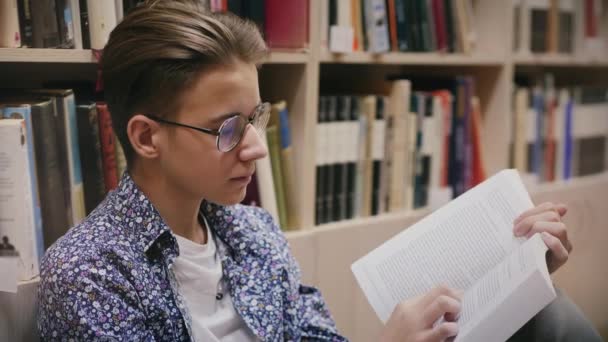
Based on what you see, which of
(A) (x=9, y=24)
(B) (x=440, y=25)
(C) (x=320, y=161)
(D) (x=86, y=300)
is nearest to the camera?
(D) (x=86, y=300)

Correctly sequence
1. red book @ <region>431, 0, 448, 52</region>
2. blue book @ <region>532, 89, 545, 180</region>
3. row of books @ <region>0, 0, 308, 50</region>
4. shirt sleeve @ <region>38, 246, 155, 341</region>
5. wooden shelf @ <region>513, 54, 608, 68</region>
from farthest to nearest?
1. blue book @ <region>532, 89, 545, 180</region>
2. wooden shelf @ <region>513, 54, 608, 68</region>
3. red book @ <region>431, 0, 448, 52</region>
4. row of books @ <region>0, 0, 308, 50</region>
5. shirt sleeve @ <region>38, 246, 155, 341</region>

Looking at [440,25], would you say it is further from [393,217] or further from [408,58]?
[393,217]

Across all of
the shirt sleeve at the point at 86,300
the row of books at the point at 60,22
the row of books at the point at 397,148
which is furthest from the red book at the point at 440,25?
the shirt sleeve at the point at 86,300

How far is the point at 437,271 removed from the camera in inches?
41.4

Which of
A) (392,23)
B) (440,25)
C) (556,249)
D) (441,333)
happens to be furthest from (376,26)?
(441,333)

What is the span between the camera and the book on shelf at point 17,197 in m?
0.99

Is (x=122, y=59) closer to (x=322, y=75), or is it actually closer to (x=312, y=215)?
(x=312, y=215)

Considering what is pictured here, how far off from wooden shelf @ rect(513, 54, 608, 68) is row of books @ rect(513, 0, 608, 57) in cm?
3

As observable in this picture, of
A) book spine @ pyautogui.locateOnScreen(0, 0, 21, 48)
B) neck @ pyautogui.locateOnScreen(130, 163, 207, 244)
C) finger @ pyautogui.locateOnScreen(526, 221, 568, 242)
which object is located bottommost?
finger @ pyautogui.locateOnScreen(526, 221, 568, 242)

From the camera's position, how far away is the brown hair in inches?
35.0

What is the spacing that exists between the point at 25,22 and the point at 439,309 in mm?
815

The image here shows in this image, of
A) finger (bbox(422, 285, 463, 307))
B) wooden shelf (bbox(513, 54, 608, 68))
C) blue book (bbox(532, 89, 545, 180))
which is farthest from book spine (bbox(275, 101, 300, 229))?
blue book (bbox(532, 89, 545, 180))

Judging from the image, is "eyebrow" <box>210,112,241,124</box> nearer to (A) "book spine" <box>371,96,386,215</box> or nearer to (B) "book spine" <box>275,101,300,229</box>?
(B) "book spine" <box>275,101,300,229</box>

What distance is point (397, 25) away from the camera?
1.60m
